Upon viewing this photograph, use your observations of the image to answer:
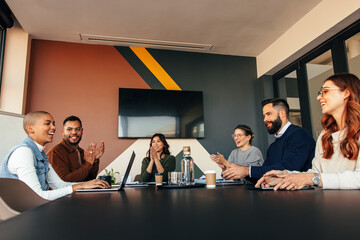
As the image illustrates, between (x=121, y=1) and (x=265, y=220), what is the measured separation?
3554mm

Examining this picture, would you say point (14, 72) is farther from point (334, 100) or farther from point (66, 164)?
point (334, 100)

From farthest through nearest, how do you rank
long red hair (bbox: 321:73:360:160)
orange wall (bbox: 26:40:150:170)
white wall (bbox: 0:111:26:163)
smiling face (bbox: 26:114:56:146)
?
orange wall (bbox: 26:40:150:170), white wall (bbox: 0:111:26:163), smiling face (bbox: 26:114:56:146), long red hair (bbox: 321:73:360:160)

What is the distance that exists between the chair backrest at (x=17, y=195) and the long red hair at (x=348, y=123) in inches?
60.0

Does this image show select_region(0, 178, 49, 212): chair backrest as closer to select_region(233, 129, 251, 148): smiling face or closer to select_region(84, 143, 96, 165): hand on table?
select_region(84, 143, 96, 165): hand on table

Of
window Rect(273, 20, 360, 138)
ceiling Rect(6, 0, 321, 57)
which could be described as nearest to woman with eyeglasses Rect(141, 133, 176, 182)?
ceiling Rect(6, 0, 321, 57)

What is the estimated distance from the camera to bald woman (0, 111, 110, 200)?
1530 mm

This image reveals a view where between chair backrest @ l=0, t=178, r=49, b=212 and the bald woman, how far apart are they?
0.30 m

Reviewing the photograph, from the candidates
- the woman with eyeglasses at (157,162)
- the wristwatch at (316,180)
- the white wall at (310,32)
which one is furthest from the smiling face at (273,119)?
the white wall at (310,32)

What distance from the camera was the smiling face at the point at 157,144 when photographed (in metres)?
3.74

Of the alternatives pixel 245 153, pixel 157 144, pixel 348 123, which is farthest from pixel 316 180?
pixel 157 144

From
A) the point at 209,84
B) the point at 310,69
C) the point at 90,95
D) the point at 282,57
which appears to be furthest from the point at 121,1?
the point at 310,69

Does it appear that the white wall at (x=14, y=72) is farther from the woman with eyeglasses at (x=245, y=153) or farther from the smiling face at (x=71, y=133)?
the woman with eyeglasses at (x=245, y=153)

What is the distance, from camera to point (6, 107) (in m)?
3.80

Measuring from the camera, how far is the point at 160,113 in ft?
14.7
